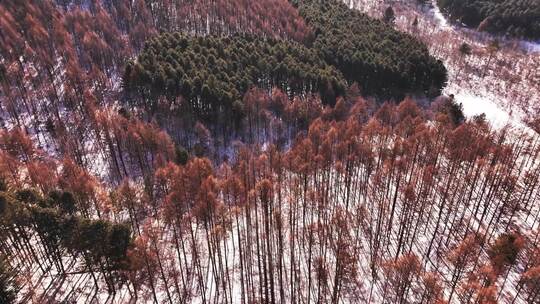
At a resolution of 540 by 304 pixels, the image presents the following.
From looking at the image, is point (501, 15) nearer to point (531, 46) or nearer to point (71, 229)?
point (531, 46)

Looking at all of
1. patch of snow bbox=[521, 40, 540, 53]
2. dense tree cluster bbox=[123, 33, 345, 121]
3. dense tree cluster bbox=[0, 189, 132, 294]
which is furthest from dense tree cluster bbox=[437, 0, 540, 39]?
dense tree cluster bbox=[0, 189, 132, 294]

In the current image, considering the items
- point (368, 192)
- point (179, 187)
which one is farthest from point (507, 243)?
point (179, 187)

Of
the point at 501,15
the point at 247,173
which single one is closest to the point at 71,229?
the point at 247,173

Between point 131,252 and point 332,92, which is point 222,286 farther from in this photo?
point 332,92

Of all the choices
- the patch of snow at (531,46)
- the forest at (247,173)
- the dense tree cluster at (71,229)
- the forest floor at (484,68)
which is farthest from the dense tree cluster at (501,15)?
the dense tree cluster at (71,229)

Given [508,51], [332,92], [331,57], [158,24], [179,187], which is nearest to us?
[179,187]

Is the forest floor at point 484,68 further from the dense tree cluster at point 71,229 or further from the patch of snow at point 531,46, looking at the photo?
the dense tree cluster at point 71,229
